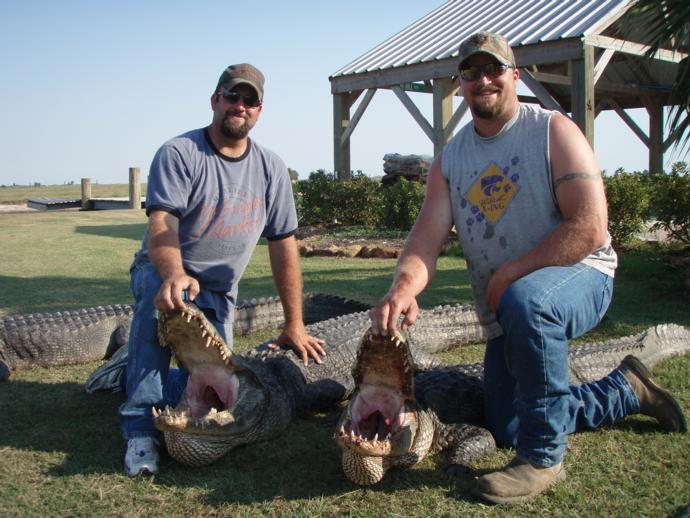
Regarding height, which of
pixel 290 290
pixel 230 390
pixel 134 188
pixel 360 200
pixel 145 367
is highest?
pixel 134 188

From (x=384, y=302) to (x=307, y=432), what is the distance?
1087 millimetres

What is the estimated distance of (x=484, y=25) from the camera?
10.9 metres

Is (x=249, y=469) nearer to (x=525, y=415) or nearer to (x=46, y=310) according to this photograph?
(x=525, y=415)

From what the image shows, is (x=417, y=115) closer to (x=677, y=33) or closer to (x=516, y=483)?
(x=677, y=33)

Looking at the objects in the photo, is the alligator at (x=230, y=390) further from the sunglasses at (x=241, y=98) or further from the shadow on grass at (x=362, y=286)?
the shadow on grass at (x=362, y=286)

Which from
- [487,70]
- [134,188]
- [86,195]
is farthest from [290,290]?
[86,195]

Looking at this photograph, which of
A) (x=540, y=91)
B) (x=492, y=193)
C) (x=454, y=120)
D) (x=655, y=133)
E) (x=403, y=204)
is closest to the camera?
(x=492, y=193)

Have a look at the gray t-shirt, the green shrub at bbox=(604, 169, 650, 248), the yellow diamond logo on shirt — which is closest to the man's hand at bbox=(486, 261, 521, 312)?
the yellow diamond logo on shirt

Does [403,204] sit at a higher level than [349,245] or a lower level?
higher

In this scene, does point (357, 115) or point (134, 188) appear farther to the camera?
point (134, 188)

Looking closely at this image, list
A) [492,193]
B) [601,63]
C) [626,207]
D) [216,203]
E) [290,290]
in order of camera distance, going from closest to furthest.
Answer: [492,193]
[216,203]
[290,290]
[626,207]
[601,63]

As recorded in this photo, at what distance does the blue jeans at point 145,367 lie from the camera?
2.87 metres

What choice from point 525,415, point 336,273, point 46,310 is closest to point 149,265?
point 525,415

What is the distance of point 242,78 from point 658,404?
2454 mm
